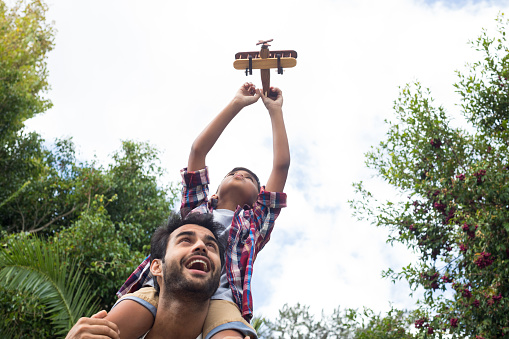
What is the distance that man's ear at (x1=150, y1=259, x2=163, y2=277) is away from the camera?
7.79 feet

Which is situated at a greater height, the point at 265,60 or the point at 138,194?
the point at 138,194

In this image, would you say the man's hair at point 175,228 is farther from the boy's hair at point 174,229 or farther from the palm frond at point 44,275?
the palm frond at point 44,275

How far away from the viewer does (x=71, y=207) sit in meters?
9.42

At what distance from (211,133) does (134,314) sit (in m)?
1.16

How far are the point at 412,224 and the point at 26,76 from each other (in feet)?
26.9

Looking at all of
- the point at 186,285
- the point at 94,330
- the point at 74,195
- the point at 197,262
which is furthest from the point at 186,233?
the point at 74,195

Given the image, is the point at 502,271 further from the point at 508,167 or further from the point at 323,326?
the point at 323,326

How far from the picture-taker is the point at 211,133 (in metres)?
2.99

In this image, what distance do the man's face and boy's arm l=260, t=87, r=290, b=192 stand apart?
0.72 metres

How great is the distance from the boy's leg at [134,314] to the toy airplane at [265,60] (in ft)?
4.67

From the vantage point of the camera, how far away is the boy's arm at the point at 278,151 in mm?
3047

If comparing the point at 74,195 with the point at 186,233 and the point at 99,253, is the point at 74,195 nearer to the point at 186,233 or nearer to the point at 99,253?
the point at 99,253

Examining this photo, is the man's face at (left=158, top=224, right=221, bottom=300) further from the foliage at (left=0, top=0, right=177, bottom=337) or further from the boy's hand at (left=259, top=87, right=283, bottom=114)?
the foliage at (left=0, top=0, right=177, bottom=337)

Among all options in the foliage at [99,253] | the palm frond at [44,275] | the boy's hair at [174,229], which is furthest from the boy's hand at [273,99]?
the foliage at [99,253]
